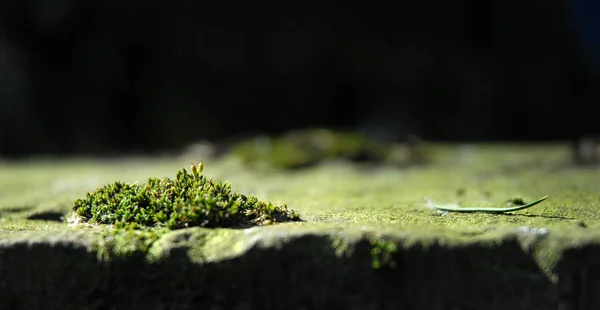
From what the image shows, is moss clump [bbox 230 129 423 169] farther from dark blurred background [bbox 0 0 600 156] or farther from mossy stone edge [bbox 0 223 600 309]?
dark blurred background [bbox 0 0 600 156]

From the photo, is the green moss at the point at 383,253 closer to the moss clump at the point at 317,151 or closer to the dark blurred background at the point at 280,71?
the moss clump at the point at 317,151

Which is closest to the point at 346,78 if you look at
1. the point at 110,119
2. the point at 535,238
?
the point at 110,119

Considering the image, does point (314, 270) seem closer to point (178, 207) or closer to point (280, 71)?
point (178, 207)

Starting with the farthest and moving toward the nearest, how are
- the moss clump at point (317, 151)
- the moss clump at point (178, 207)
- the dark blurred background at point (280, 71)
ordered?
the dark blurred background at point (280, 71), the moss clump at point (317, 151), the moss clump at point (178, 207)

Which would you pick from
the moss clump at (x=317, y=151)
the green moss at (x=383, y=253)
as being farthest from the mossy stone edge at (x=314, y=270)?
the moss clump at (x=317, y=151)

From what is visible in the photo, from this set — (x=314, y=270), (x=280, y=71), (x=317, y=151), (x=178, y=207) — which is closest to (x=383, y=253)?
(x=314, y=270)

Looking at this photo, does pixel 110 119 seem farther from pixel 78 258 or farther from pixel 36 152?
pixel 78 258

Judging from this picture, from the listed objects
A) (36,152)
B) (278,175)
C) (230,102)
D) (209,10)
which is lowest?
(278,175)
